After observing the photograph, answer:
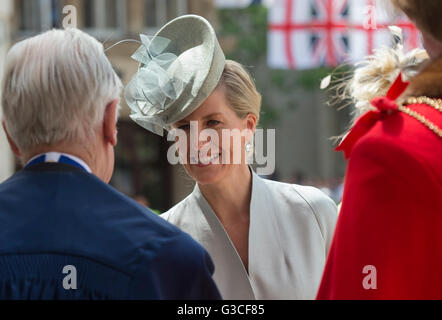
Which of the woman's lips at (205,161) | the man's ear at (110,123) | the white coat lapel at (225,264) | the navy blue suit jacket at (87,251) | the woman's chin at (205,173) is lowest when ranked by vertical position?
the white coat lapel at (225,264)

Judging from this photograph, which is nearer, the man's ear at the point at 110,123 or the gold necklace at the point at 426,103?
the gold necklace at the point at 426,103

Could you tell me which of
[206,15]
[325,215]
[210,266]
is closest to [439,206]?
[210,266]

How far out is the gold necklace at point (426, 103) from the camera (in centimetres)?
178

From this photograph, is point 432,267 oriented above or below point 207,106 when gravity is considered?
below

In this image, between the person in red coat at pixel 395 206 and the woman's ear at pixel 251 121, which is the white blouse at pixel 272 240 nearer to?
the woman's ear at pixel 251 121

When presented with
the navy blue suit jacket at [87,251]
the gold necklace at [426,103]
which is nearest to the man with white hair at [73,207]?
the navy blue suit jacket at [87,251]

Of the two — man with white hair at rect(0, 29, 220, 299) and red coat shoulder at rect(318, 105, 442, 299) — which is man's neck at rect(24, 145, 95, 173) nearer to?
man with white hair at rect(0, 29, 220, 299)

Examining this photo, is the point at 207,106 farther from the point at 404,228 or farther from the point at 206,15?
the point at 206,15

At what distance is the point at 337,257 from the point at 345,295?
0.08 meters

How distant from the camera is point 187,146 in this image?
283cm

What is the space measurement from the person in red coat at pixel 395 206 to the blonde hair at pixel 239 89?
3.86 feet

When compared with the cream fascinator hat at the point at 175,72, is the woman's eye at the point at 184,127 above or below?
below

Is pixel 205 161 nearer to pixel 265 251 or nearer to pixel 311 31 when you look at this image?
pixel 265 251

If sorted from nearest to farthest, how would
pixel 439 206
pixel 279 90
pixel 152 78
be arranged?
1. pixel 439 206
2. pixel 152 78
3. pixel 279 90
